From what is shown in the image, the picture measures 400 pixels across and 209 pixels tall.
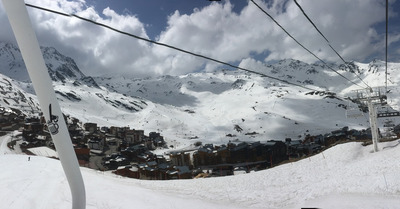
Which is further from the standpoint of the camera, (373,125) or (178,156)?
(178,156)

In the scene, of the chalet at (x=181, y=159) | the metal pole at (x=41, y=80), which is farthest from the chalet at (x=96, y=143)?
the metal pole at (x=41, y=80)

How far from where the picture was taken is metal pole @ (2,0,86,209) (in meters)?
4.93

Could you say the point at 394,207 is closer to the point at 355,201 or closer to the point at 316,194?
the point at 355,201

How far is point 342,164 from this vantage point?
23359mm

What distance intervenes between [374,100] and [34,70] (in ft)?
105

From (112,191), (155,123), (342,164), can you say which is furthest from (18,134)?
(155,123)

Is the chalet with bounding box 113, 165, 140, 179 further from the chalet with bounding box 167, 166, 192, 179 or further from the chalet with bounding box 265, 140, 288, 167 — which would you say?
the chalet with bounding box 265, 140, 288, 167

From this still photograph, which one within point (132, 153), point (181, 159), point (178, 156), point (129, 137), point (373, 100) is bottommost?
point (181, 159)

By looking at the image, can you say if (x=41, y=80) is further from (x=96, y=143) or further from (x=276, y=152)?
(x=96, y=143)

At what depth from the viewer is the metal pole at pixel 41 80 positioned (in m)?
4.93

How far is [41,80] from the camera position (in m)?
5.16

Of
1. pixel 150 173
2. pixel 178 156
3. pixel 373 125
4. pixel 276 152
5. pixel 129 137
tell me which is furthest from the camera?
pixel 129 137

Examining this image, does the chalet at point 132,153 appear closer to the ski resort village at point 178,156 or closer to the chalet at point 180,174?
the ski resort village at point 178,156

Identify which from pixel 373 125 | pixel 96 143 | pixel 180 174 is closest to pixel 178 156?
pixel 180 174
